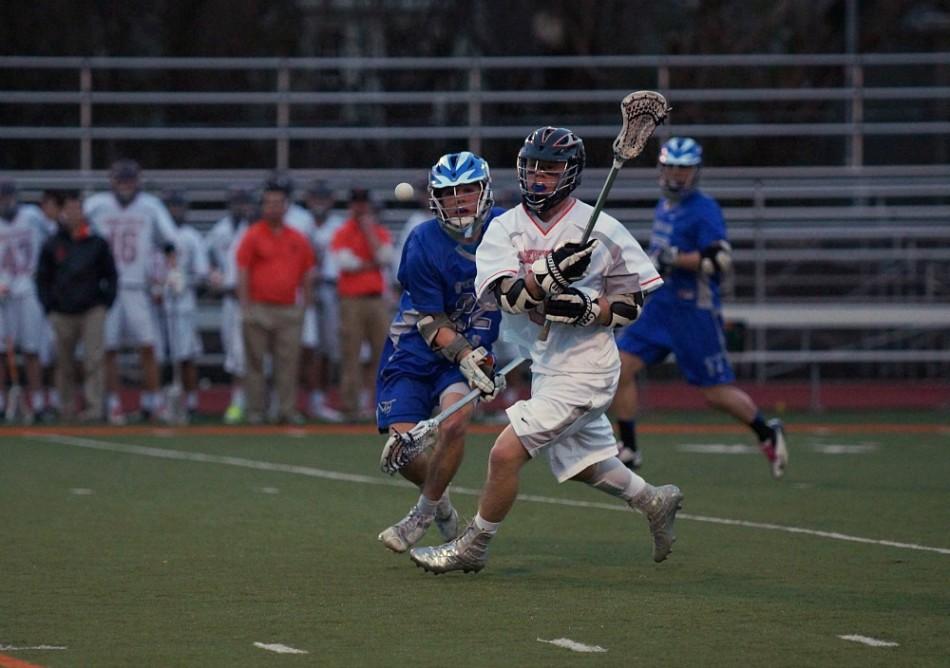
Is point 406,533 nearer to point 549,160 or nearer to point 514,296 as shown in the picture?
point 514,296

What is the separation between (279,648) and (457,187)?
255cm

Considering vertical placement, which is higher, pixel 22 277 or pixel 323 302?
pixel 22 277

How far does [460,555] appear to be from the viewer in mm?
8102

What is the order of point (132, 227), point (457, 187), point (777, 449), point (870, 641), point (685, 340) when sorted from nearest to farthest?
point (870, 641), point (457, 187), point (777, 449), point (685, 340), point (132, 227)

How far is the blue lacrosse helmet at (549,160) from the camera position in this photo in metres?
7.86

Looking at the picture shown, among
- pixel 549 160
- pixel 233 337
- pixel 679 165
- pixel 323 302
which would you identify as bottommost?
pixel 233 337

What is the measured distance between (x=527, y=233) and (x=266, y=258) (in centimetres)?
934

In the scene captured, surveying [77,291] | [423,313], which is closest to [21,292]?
[77,291]

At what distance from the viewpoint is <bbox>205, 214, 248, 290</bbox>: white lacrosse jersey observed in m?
17.7

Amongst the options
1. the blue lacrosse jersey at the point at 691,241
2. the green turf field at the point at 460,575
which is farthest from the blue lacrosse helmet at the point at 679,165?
the green turf field at the point at 460,575

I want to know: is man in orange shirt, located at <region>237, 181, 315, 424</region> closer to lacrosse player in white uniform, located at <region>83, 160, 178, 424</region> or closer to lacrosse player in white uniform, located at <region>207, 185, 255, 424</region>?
lacrosse player in white uniform, located at <region>207, 185, 255, 424</region>

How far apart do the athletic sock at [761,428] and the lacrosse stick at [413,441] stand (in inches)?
165

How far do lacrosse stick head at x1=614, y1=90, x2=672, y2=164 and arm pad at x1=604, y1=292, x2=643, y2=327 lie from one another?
1.85ft

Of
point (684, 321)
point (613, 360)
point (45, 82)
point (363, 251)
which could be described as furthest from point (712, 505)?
point (45, 82)
